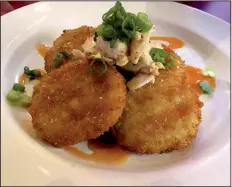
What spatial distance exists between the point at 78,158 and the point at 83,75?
1.75 feet

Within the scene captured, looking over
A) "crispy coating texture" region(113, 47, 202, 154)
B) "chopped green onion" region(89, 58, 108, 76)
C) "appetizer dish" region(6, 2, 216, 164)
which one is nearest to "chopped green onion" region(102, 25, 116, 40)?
"appetizer dish" region(6, 2, 216, 164)

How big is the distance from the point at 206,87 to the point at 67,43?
1.22 meters

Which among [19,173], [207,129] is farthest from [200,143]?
[19,173]

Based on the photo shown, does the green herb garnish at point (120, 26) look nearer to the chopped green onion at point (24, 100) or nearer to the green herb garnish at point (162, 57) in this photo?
the green herb garnish at point (162, 57)

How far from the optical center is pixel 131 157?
233 centimetres

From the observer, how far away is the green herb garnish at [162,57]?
265 centimetres

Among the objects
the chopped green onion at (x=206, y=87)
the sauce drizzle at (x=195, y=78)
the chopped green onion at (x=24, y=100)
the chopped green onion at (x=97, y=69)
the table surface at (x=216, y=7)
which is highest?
the chopped green onion at (x=97, y=69)

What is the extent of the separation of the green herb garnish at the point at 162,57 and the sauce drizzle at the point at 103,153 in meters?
0.73

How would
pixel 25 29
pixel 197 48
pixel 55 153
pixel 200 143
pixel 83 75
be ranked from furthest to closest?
pixel 197 48, pixel 25 29, pixel 200 143, pixel 83 75, pixel 55 153

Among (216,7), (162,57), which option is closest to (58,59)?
(162,57)

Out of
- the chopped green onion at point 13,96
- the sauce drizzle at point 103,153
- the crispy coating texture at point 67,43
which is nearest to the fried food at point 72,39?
the crispy coating texture at point 67,43

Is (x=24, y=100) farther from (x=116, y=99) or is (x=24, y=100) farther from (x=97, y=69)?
(x=116, y=99)

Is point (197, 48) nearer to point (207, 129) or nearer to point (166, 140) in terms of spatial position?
point (207, 129)

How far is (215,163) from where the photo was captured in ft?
7.34
